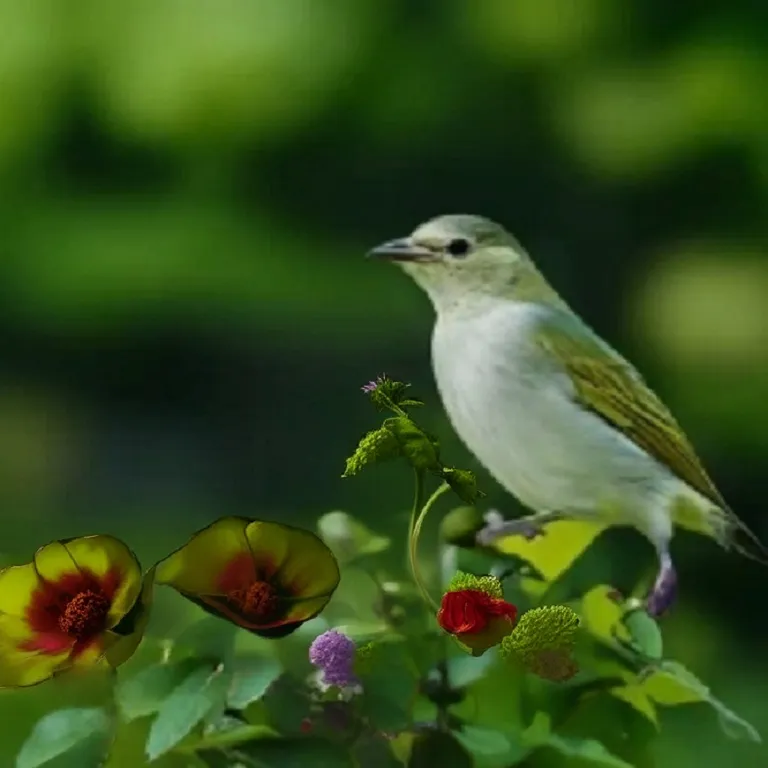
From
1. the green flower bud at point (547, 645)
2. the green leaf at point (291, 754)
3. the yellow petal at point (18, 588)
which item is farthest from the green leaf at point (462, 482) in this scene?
the yellow petal at point (18, 588)

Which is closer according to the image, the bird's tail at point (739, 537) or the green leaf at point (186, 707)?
the green leaf at point (186, 707)

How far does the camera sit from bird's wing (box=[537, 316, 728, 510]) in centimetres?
99

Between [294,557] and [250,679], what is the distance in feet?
0.33

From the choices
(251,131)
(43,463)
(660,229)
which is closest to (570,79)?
(660,229)

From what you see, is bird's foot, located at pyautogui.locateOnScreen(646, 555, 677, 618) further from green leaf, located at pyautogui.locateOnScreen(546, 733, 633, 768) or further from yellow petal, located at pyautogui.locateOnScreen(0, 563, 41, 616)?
yellow petal, located at pyautogui.locateOnScreen(0, 563, 41, 616)

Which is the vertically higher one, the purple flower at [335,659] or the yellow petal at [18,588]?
the yellow petal at [18,588]

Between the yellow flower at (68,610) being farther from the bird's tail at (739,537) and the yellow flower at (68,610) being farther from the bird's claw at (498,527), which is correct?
the bird's tail at (739,537)

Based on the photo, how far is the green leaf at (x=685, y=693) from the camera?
0.97 meters

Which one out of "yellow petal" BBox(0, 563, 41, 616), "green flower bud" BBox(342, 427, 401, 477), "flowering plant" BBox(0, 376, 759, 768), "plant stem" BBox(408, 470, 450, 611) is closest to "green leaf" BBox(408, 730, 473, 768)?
"flowering plant" BBox(0, 376, 759, 768)

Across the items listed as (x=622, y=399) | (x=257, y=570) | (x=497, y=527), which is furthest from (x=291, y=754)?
(x=622, y=399)

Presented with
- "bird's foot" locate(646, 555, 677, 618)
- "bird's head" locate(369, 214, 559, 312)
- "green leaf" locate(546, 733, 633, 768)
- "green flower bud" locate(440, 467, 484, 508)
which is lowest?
"green leaf" locate(546, 733, 633, 768)

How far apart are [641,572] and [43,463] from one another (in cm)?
50

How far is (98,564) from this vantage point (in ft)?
3.10

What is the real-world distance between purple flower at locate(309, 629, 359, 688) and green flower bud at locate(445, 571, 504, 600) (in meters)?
0.09
